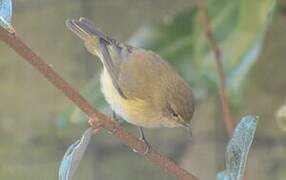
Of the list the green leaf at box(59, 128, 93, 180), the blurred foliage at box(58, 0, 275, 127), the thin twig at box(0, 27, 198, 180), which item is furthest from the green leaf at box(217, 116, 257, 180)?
the blurred foliage at box(58, 0, 275, 127)

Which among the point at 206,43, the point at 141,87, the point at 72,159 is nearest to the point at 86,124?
the point at 206,43

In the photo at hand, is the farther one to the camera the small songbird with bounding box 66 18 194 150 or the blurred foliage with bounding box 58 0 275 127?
the blurred foliage with bounding box 58 0 275 127

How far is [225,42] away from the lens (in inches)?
70.6

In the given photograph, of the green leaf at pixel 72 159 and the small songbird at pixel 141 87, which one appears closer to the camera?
the green leaf at pixel 72 159

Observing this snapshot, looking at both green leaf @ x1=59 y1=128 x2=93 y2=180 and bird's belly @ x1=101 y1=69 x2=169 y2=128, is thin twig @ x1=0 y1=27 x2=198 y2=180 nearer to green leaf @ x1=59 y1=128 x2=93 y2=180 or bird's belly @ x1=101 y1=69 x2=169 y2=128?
green leaf @ x1=59 y1=128 x2=93 y2=180

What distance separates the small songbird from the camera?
1361 mm

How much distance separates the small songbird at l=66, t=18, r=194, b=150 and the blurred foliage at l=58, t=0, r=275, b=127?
1.03ft

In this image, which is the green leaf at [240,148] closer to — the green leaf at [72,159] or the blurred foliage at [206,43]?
the green leaf at [72,159]

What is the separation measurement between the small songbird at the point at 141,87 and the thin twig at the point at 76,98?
46 cm

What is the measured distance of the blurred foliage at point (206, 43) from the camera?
171 cm

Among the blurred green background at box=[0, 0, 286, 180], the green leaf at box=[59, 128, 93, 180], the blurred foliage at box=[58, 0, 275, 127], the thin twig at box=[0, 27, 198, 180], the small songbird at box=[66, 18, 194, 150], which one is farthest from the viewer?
the blurred green background at box=[0, 0, 286, 180]

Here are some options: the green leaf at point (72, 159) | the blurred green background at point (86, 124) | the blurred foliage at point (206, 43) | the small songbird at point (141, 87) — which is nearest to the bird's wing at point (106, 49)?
the small songbird at point (141, 87)

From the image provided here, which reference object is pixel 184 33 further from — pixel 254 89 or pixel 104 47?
pixel 104 47

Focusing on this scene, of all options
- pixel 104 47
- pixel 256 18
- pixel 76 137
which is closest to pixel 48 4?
pixel 76 137
